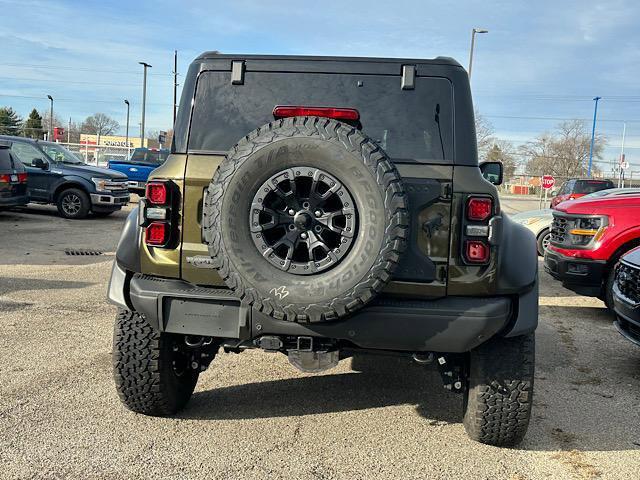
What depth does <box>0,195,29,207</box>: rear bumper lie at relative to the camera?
12397 millimetres

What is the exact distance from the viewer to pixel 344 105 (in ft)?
10.9

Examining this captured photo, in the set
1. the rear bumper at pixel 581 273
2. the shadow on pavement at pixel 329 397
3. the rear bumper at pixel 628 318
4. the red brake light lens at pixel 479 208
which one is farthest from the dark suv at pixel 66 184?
the red brake light lens at pixel 479 208

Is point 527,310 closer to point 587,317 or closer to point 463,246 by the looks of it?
point 463,246

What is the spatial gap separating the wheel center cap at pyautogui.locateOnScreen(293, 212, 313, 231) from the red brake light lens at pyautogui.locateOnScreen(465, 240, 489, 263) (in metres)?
0.81

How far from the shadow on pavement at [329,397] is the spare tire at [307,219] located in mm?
1209

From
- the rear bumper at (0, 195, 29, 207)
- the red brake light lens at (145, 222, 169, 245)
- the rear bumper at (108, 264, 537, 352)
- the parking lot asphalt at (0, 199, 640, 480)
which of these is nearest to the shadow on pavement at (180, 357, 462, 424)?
the parking lot asphalt at (0, 199, 640, 480)

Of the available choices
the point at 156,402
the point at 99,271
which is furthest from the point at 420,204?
the point at 99,271

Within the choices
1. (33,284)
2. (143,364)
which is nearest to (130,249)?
(143,364)

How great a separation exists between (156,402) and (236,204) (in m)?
1.39

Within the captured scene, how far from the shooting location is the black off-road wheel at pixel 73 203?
1445 cm

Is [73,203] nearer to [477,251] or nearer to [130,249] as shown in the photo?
[130,249]

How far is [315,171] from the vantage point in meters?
2.83

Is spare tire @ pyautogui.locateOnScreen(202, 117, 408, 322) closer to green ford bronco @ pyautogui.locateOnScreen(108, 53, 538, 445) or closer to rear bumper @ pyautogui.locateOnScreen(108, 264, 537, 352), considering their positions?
green ford bronco @ pyautogui.locateOnScreen(108, 53, 538, 445)

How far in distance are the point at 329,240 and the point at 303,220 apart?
6.5 inches
